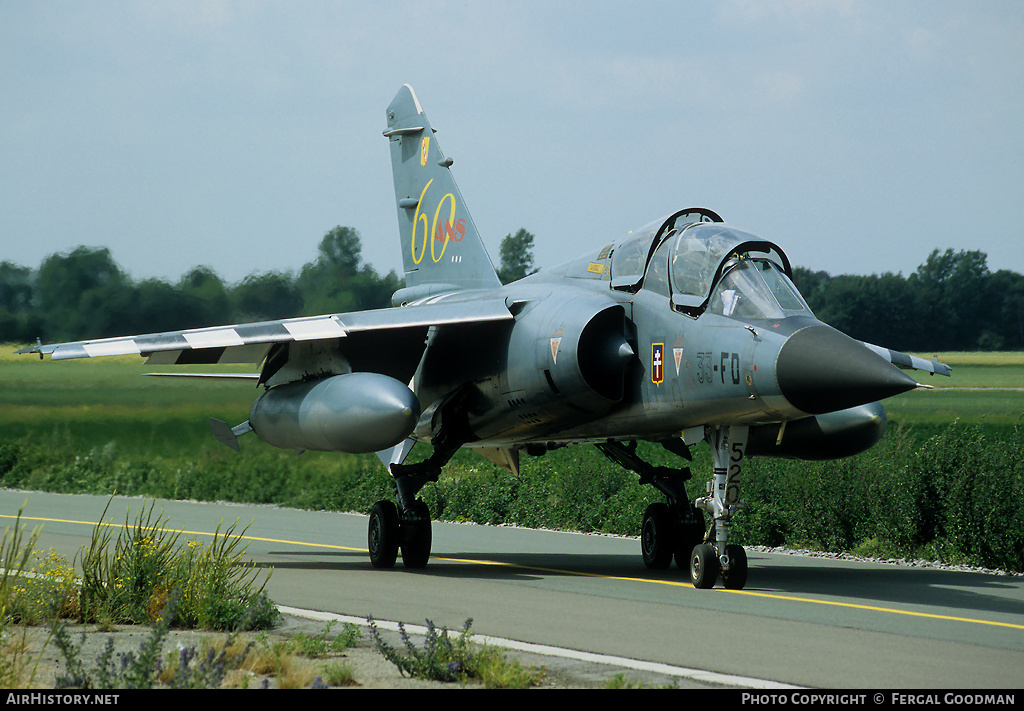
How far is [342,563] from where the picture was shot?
14.3 m

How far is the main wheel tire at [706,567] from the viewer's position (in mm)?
11031

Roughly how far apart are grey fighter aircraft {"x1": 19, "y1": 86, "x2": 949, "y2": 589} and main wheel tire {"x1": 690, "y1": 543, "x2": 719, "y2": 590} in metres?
0.01

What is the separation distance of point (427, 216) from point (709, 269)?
7.03m

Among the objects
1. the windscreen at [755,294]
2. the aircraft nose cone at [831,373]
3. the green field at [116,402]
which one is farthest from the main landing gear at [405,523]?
the green field at [116,402]

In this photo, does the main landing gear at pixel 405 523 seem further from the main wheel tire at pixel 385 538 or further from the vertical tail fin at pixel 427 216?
the vertical tail fin at pixel 427 216

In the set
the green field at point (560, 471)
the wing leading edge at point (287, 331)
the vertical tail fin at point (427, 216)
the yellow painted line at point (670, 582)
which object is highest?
the vertical tail fin at point (427, 216)

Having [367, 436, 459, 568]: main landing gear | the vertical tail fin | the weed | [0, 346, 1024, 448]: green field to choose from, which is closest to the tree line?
[0, 346, 1024, 448]: green field

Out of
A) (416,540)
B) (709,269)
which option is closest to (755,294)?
(709,269)

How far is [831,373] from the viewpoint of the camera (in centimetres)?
941

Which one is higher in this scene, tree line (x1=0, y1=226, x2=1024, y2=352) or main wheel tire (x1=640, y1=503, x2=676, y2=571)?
tree line (x1=0, y1=226, x2=1024, y2=352)

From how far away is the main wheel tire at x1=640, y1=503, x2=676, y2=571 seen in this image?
44.4 feet

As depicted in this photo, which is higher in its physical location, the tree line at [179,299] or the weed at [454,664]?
the tree line at [179,299]

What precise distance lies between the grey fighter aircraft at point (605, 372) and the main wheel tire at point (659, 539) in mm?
16

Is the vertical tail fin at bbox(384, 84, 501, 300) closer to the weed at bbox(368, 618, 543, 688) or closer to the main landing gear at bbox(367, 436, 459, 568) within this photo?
the main landing gear at bbox(367, 436, 459, 568)
